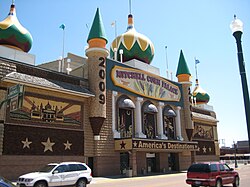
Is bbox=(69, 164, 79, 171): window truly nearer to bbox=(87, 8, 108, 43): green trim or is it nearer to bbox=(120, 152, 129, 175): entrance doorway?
bbox=(120, 152, 129, 175): entrance doorway

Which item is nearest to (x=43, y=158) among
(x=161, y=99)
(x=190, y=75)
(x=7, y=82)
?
(x=7, y=82)

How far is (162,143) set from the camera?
33156mm

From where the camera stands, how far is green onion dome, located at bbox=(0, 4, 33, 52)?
2814 cm

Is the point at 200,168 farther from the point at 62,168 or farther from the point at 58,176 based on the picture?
the point at 58,176

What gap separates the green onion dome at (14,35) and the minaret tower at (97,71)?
6342mm

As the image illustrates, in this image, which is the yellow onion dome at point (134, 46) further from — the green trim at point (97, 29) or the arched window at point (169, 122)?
the arched window at point (169, 122)

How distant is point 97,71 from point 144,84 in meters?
7.95

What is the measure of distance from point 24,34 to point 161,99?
18.8 m

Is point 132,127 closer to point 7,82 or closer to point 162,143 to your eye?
point 162,143

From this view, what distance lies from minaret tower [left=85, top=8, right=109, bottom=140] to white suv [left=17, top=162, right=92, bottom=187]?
11.0 meters

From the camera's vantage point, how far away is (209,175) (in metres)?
16.0

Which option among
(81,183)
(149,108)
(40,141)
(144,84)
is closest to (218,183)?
(81,183)

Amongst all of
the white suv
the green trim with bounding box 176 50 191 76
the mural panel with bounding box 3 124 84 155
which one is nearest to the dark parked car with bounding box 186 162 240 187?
the white suv

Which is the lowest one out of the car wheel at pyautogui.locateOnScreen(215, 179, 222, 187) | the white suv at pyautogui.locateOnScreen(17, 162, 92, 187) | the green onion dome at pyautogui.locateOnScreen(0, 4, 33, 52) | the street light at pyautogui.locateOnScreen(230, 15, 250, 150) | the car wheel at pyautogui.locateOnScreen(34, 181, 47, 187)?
the car wheel at pyautogui.locateOnScreen(215, 179, 222, 187)
